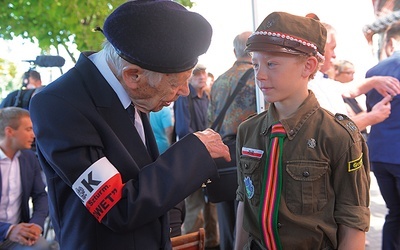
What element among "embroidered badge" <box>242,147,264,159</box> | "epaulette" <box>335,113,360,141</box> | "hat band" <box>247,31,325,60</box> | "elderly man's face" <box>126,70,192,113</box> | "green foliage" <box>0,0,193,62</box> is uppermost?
"green foliage" <box>0,0,193,62</box>

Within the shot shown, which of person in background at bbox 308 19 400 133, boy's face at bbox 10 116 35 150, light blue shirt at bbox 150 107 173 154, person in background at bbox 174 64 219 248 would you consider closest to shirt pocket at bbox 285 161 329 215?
person in background at bbox 308 19 400 133

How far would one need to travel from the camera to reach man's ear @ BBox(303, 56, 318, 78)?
1.51m

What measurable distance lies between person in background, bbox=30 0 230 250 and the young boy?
0.34m

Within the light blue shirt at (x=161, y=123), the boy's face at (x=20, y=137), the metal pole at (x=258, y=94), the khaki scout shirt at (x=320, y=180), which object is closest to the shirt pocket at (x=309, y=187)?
the khaki scout shirt at (x=320, y=180)

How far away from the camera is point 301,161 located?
1.46m

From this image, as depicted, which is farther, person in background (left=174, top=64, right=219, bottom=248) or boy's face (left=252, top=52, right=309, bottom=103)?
person in background (left=174, top=64, right=219, bottom=248)

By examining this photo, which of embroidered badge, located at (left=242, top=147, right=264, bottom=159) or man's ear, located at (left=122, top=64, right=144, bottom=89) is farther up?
man's ear, located at (left=122, top=64, right=144, bottom=89)

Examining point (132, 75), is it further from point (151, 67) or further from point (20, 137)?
point (20, 137)

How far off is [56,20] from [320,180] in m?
6.53

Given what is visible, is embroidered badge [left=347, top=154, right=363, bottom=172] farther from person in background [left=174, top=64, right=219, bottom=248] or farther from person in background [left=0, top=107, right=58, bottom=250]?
person in background [left=174, top=64, right=219, bottom=248]

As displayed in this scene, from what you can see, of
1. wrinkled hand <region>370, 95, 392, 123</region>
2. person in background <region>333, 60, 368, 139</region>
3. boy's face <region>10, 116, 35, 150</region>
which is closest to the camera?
wrinkled hand <region>370, 95, 392, 123</region>

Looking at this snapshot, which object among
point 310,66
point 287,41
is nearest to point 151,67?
point 287,41

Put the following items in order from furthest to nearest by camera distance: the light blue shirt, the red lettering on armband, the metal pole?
the light blue shirt < the metal pole < the red lettering on armband

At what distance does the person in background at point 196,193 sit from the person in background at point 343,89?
6.85 ft
